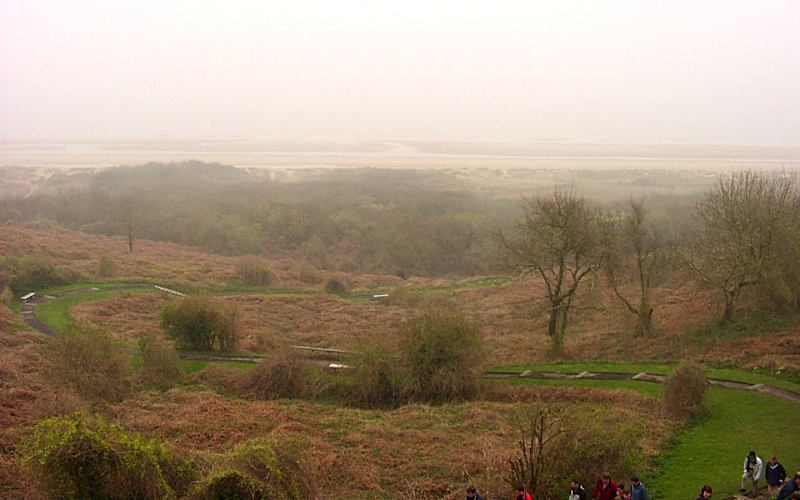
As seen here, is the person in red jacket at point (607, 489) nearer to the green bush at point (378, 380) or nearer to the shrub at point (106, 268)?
the green bush at point (378, 380)

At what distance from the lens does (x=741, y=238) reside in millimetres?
35500

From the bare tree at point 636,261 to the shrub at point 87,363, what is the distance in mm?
25082

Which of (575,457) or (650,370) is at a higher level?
(575,457)

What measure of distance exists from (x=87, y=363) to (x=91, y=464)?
45.8 feet

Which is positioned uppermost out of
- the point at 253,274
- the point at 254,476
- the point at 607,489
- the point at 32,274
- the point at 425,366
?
the point at 254,476

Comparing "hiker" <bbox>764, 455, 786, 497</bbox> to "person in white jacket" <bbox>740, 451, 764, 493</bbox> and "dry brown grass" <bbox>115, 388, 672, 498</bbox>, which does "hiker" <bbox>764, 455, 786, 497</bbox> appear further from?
"dry brown grass" <bbox>115, 388, 672, 498</bbox>

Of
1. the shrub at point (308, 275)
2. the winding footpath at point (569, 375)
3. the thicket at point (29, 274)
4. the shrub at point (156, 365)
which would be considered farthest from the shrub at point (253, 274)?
the shrub at point (156, 365)

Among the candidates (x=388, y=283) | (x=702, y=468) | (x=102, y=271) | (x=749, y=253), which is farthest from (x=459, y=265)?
(x=702, y=468)

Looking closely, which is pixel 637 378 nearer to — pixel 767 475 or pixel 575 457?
pixel 767 475

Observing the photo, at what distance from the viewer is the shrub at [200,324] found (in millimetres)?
37031

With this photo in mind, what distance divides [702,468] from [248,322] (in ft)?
107

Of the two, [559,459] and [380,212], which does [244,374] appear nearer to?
[559,459]

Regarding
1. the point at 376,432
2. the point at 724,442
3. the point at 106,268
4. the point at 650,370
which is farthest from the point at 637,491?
the point at 106,268

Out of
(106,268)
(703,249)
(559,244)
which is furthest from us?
(106,268)
